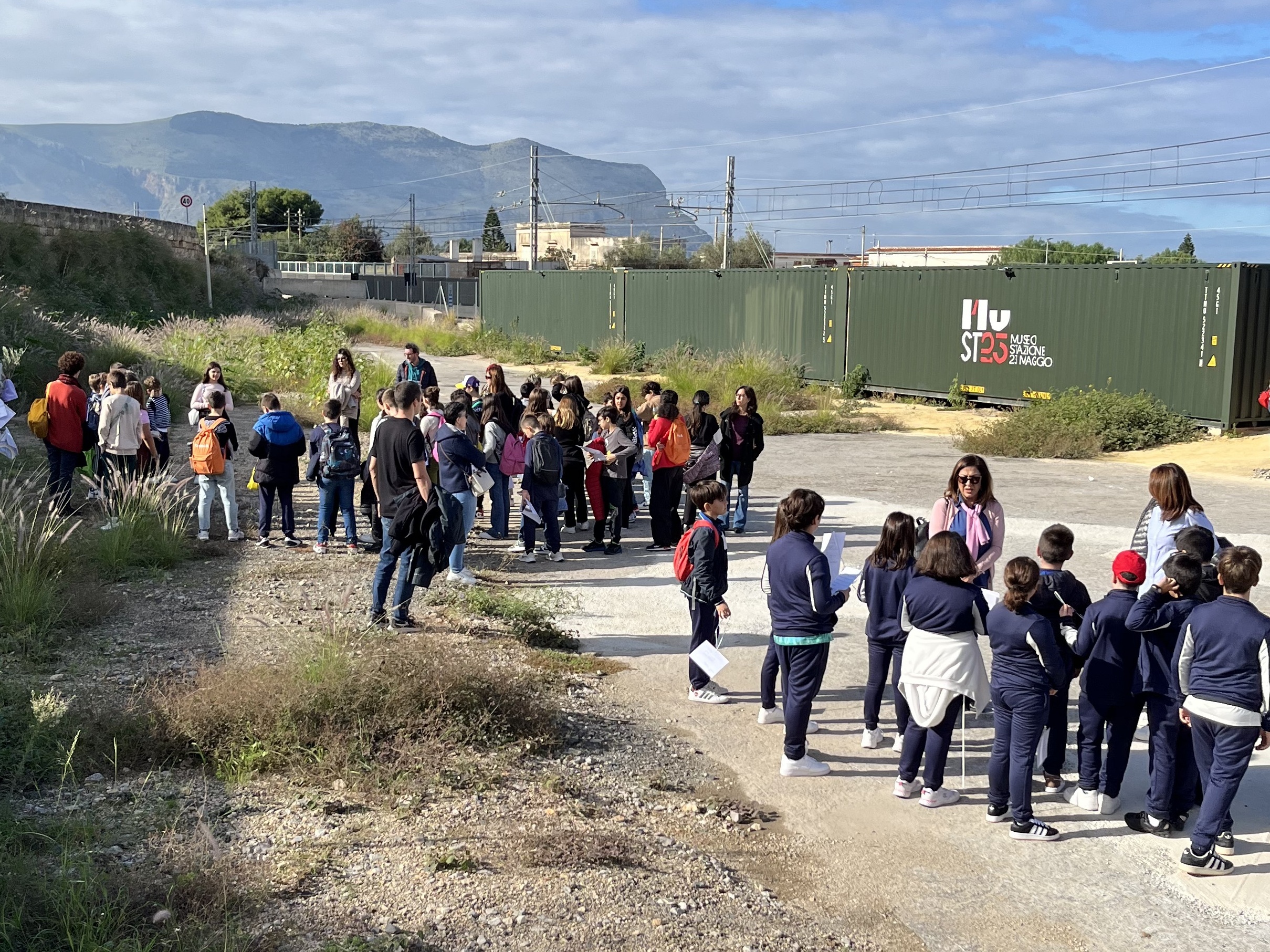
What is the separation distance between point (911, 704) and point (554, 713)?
222cm

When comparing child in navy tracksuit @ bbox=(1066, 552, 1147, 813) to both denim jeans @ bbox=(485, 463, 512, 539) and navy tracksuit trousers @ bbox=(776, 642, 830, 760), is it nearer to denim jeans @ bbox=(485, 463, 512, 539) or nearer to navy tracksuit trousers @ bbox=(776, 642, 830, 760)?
navy tracksuit trousers @ bbox=(776, 642, 830, 760)

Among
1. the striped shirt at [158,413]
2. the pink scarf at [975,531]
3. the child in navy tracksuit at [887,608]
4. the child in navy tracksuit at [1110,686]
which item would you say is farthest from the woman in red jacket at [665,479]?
the child in navy tracksuit at [1110,686]

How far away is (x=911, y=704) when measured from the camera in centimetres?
589

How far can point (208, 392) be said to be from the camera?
11039mm

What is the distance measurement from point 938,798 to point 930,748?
0.27 metres

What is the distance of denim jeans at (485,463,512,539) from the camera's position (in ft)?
39.1

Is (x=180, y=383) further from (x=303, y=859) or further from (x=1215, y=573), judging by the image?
(x=1215, y=573)

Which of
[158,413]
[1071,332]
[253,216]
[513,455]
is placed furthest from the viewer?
[253,216]

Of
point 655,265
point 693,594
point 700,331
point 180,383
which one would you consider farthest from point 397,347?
point 693,594

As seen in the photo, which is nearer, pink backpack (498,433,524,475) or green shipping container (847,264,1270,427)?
pink backpack (498,433,524,475)

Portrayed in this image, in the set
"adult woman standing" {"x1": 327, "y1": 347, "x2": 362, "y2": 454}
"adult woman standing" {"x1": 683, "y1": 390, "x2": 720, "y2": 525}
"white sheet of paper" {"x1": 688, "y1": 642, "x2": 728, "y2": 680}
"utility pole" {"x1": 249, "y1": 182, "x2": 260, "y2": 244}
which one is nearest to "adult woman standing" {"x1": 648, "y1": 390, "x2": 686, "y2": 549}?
"adult woman standing" {"x1": 683, "y1": 390, "x2": 720, "y2": 525}

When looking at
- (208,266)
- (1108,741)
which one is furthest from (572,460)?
(208,266)

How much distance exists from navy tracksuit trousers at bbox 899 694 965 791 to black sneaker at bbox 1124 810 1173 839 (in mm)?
955

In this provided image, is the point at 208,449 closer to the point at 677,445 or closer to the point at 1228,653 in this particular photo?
the point at 677,445
